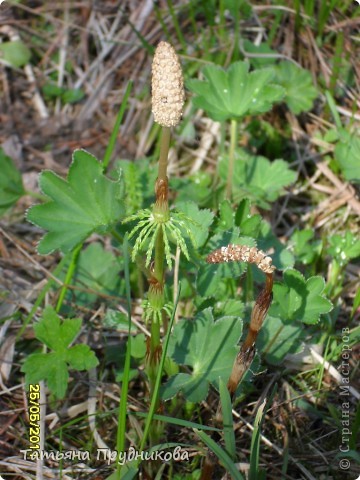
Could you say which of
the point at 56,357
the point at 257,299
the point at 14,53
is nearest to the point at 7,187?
the point at 56,357

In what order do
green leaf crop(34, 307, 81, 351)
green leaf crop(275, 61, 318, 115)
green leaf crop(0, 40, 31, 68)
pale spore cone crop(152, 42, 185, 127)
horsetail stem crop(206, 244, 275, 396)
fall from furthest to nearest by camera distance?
green leaf crop(0, 40, 31, 68) → green leaf crop(275, 61, 318, 115) → green leaf crop(34, 307, 81, 351) → horsetail stem crop(206, 244, 275, 396) → pale spore cone crop(152, 42, 185, 127)

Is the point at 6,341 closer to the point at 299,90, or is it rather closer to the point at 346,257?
the point at 346,257

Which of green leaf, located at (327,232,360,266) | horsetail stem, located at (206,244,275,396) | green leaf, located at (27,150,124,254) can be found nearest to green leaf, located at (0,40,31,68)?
green leaf, located at (27,150,124,254)

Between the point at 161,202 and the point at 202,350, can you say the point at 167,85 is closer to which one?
the point at 161,202

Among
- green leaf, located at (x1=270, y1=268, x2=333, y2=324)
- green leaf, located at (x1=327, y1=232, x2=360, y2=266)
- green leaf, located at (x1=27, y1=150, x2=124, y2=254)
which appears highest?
green leaf, located at (x1=27, y1=150, x2=124, y2=254)

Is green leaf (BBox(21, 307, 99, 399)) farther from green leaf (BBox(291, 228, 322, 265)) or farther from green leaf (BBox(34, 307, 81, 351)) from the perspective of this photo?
green leaf (BBox(291, 228, 322, 265))

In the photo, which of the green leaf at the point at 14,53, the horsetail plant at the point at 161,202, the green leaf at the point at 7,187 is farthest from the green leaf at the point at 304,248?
the green leaf at the point at 14,53
